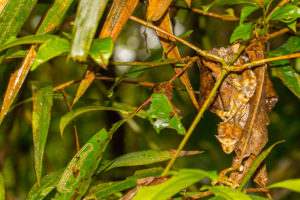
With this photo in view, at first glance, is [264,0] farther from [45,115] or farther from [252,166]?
[45,115]

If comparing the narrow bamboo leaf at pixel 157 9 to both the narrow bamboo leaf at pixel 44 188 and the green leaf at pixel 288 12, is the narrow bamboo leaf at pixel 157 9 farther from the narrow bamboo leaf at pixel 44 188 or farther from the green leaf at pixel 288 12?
the narrow bamboo leaf at pixel 44 188

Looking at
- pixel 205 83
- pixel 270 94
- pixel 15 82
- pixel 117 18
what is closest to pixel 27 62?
pixel 15 82

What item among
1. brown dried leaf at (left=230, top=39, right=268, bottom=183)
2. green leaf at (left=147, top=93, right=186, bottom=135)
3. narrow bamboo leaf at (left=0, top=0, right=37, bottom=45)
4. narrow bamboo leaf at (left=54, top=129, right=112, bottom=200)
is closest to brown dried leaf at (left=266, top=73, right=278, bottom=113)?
brown dried leaf at (left=230, top=39, right=268, bottom=183)

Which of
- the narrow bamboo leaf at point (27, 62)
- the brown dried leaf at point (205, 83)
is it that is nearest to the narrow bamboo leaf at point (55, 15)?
the narrow bamboo leaf at point (27, 62)

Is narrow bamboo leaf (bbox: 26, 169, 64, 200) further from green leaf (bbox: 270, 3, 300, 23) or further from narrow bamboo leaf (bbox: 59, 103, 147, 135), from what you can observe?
green leaf (bbox: 270, 3, 300, 23)

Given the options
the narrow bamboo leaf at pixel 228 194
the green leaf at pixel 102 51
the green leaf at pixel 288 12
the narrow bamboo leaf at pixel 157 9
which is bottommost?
the narrow bamboo leaf at pixel 228 194

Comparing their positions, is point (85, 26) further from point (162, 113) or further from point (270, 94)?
point (270, 94)
